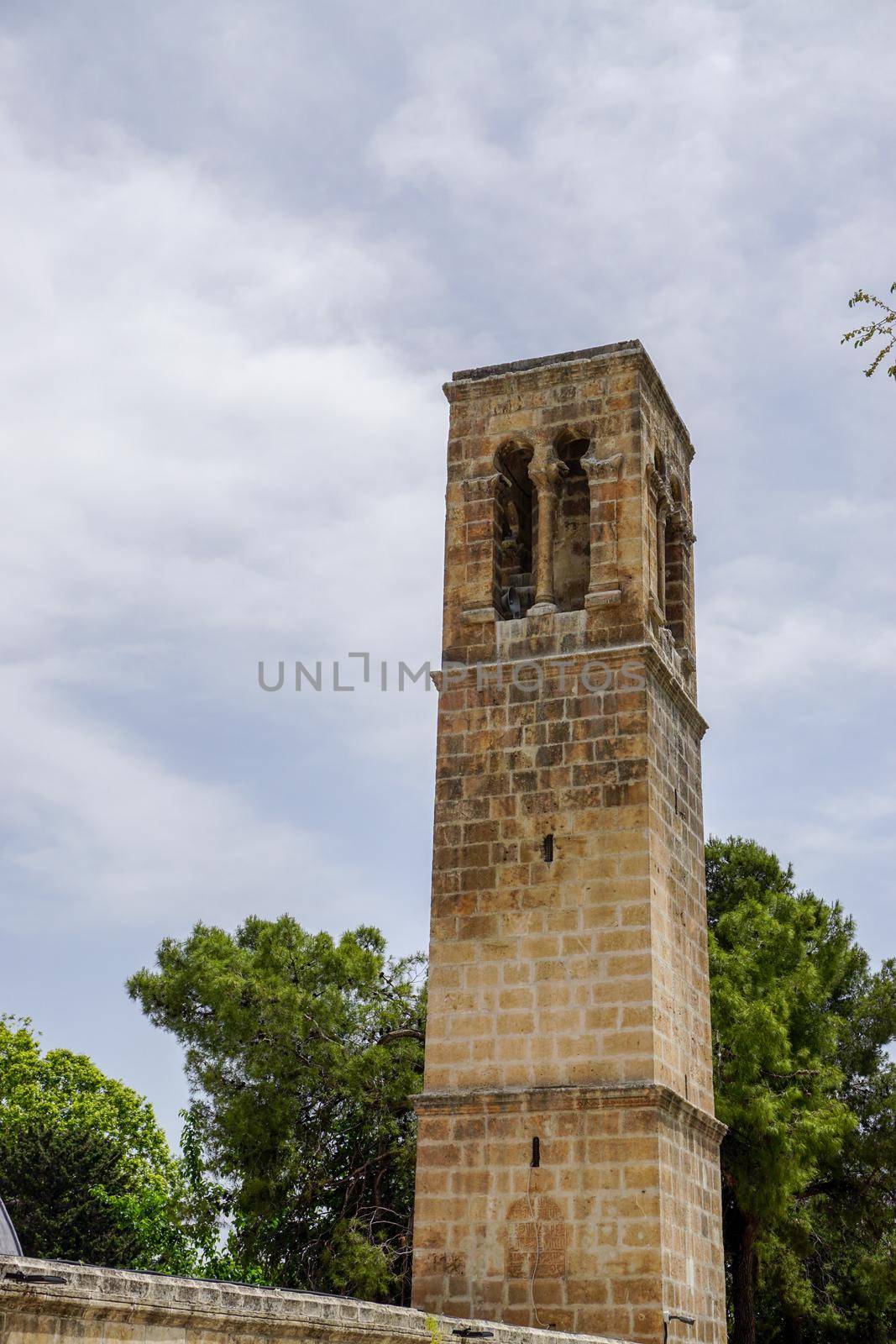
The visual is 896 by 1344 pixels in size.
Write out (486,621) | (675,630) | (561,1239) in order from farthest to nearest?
(675,630) → (486,621) → (561,1239)

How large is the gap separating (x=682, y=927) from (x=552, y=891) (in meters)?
1.36

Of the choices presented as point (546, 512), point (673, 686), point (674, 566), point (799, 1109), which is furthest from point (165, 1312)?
point (799, 1109)

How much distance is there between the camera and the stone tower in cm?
1055

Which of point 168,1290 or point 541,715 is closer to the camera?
point 168,1290

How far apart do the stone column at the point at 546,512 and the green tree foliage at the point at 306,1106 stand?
7.19 meters

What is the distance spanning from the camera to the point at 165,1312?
5.12 meters

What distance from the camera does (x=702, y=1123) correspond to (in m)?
11.8

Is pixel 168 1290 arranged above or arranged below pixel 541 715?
below

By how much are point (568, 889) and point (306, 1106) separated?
760 centimetres

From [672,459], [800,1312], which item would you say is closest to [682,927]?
[672,459]

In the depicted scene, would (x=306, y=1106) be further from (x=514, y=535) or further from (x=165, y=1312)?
(x=165, y=1312)

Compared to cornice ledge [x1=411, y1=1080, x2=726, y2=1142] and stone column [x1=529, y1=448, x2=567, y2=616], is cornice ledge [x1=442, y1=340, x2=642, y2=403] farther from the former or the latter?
cornice ledge [x1=411, y1=1080, x2=726, y2=1142]

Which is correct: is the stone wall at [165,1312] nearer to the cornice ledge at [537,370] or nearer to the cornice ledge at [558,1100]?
the cornice ledge at [558,1100]

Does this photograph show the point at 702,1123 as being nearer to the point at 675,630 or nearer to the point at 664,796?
the point at 664,796
